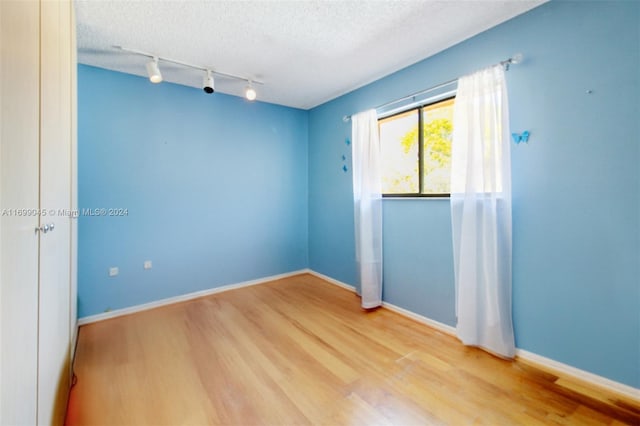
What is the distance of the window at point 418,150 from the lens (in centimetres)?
256

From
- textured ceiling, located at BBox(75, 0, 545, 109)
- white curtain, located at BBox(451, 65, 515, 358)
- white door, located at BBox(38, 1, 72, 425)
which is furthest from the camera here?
white curtain, located at BBox(451, 65, 515, 358)

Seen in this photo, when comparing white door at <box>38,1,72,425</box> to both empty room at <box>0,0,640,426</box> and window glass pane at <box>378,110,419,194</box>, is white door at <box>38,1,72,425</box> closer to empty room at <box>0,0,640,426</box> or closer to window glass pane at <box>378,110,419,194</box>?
empty room at <box>0,0,640,426</box>

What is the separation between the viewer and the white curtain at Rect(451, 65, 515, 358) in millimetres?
2033

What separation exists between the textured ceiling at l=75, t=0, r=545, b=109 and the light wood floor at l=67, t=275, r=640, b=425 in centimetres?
252

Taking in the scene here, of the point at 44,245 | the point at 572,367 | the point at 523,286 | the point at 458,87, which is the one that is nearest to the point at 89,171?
the point at 44,245

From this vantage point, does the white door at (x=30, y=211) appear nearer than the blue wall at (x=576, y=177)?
Yes

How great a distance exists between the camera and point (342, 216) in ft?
11.9

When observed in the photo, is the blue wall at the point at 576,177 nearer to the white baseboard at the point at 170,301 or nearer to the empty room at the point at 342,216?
the empty room at the point at 342,216

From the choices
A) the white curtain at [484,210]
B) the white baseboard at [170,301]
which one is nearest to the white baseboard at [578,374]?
the white curtain at [484,210]

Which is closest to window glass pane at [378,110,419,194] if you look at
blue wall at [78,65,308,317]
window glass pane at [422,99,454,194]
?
window glass pane at [422,99,454,194]

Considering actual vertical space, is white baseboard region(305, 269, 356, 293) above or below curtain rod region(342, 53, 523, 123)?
below

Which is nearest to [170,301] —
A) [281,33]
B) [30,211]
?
[30,211]

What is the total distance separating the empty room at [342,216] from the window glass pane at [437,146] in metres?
0.02

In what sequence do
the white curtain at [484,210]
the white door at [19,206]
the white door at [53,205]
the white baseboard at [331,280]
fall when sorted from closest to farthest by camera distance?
the white door at [19,206] < the white door at [53,205] < the white curtain at [484,210] < the white baseboard at [331,280]
